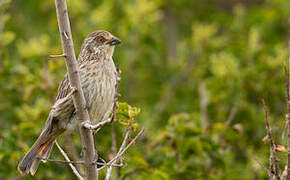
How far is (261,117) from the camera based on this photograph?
641 cm

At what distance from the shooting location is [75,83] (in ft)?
12.1

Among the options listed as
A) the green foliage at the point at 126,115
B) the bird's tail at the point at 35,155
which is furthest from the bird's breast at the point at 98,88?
the bird's tail at the point at 35,155

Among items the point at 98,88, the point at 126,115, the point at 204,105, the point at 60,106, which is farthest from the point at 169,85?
the point at 126,115

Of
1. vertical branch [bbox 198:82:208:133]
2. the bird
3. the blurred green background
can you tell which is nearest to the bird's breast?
the bird

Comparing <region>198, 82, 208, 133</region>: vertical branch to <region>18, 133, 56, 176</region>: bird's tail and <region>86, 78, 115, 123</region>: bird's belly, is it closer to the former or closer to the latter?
<region>86, 78, 115, 123</region>: bird's belly

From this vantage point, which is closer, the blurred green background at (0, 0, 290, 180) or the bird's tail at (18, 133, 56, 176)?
the bird's tail at (18, 133, 56, 176)

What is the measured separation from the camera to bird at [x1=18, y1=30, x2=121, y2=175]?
14.4 ft

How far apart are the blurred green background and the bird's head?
0.91 m

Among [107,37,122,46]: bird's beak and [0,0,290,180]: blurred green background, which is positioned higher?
[107,37,122,46]: bird's beak

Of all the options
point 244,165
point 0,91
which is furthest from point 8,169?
point 244,165

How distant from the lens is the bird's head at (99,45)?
188 inches

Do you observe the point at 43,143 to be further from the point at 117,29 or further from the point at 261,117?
the point at 117,29

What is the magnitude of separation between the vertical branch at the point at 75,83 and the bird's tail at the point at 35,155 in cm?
82

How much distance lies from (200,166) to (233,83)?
1.64 metres
